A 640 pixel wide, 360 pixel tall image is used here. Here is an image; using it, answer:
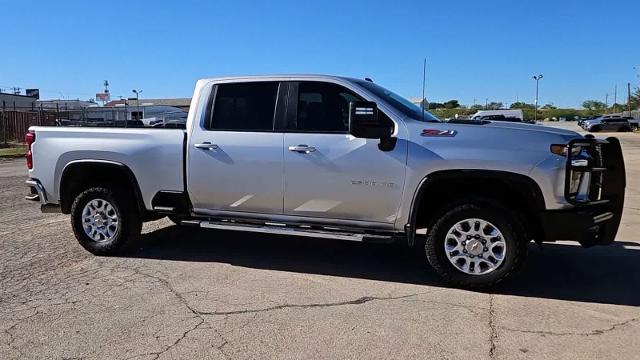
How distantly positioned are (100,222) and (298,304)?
2.97 metres

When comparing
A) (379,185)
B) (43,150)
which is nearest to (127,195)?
(43,150)

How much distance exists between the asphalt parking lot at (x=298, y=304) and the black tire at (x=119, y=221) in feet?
0.49

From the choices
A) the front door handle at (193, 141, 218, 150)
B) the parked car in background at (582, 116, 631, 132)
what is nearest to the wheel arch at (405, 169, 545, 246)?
the front door handle at (193, 141, 218, 150)

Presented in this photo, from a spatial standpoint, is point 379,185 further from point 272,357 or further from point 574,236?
point 272,357

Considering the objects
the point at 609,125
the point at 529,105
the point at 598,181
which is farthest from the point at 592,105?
the point at 598,181

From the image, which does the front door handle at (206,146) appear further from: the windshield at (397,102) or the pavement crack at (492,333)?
the pavement crack at (492,333)

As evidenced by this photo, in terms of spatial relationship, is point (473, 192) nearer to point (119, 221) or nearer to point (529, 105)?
point (119, 221)

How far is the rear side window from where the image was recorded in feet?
19.8

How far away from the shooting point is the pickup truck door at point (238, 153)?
5.86m

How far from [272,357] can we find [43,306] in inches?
89.7

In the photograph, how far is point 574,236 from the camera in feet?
16.5

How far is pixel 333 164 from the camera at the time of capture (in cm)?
557

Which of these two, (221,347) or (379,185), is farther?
(379,185)

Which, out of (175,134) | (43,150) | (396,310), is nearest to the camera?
(396,310)
